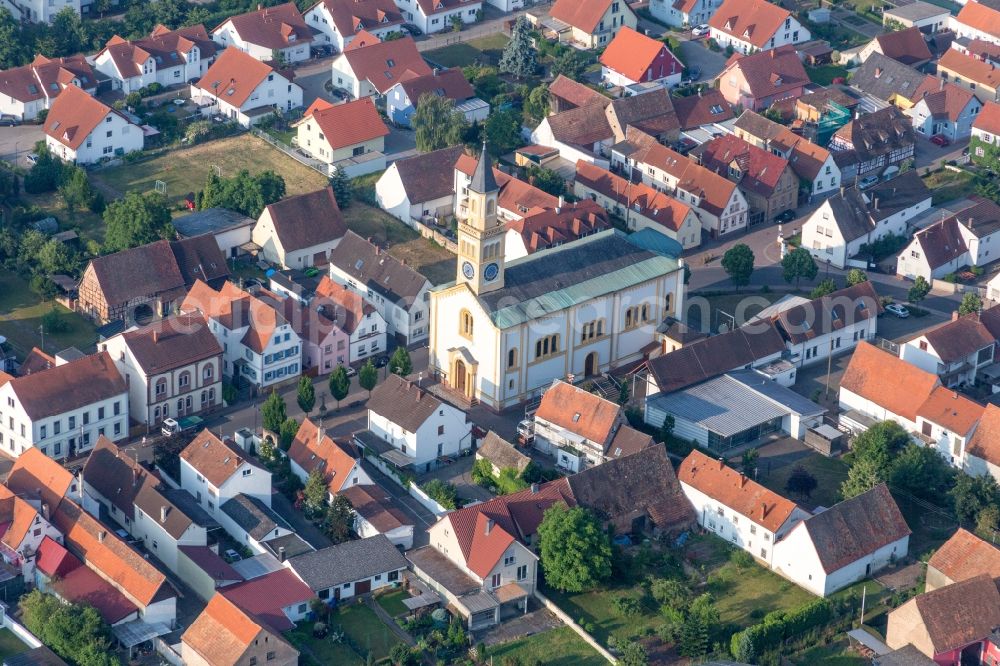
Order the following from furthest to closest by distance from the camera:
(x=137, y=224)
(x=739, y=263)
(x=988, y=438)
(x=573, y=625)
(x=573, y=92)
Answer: (x=573, y=92) < (x=137, y=224) < (x=739, y=263) < (x=988, y=438) < (x=573, y=625)

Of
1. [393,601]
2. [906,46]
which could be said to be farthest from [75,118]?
[906,46]

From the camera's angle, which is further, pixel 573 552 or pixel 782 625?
pixel 573 552

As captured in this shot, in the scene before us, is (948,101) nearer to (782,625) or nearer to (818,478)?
(818,478)

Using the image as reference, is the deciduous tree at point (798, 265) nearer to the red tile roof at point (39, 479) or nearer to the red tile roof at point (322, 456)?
the red tile roof at point (322, 456)

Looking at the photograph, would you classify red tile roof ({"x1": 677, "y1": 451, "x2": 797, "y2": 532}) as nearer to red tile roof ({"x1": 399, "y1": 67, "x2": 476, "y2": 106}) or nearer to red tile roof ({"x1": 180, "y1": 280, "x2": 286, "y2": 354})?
red tile roof ({"x1": 180, "y1": 280, "x2": 286, "y2": 354})

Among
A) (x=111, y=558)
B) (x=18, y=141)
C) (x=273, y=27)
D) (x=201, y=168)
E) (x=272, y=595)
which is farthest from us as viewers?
(x=273, y=27)

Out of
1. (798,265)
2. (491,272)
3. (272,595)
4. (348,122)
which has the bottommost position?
(272,595)

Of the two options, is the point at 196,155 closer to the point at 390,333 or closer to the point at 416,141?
the point at 416,141

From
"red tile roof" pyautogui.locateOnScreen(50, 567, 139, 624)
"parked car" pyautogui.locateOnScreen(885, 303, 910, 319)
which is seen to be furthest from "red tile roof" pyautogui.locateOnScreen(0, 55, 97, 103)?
"parked car" pyautogui.locateOnScreen(885, 303, 910, 319)
